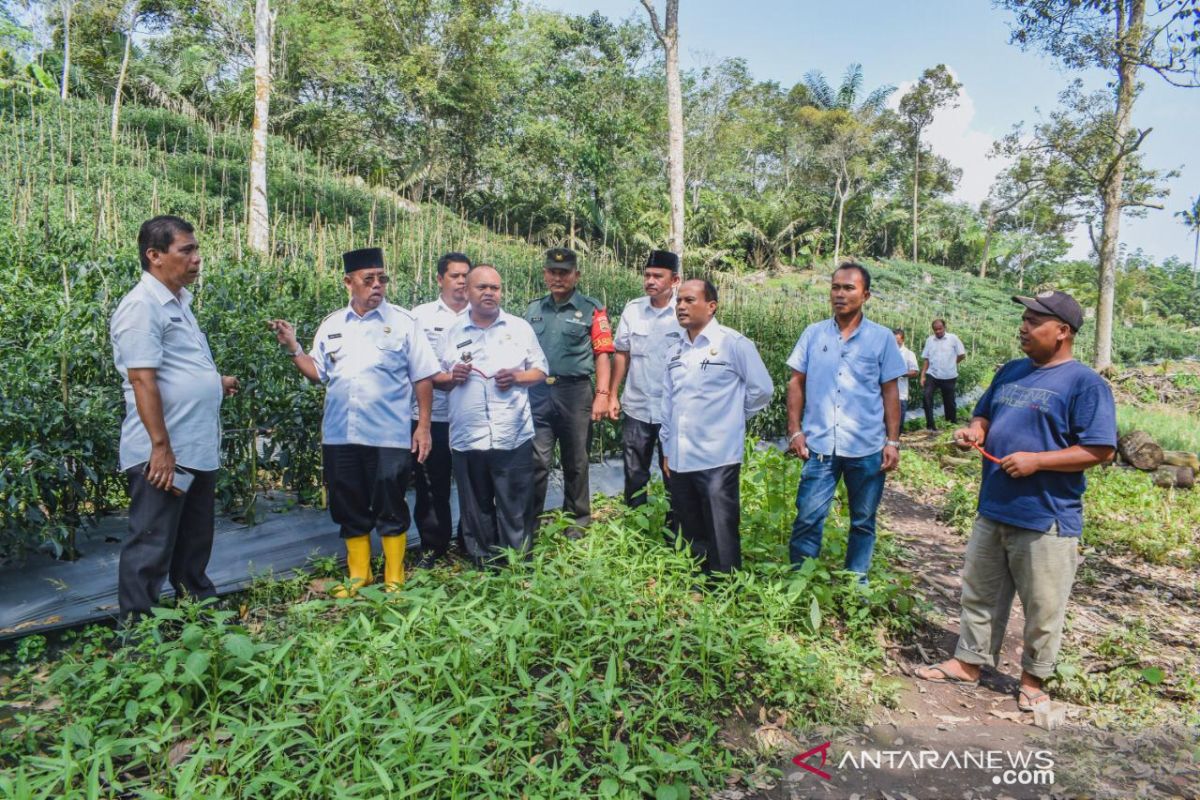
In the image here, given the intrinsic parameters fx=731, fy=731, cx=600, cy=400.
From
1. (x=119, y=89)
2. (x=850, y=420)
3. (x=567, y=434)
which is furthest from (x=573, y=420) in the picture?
(x=119, y=89)

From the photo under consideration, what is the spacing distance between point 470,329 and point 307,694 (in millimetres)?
2103

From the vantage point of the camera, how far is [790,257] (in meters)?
33.3

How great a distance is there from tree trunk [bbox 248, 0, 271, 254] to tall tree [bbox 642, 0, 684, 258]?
5688 millimetres

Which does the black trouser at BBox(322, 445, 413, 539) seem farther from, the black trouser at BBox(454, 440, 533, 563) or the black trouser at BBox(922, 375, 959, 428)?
the black trouser at BBox(922, 375, 959, 428)

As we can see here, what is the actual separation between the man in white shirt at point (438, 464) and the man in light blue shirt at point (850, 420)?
1.99 m

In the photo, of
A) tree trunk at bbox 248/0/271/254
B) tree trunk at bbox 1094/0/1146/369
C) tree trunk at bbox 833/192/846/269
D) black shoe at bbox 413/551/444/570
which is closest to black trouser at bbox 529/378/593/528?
black shoe at bbox 413/551/444/570

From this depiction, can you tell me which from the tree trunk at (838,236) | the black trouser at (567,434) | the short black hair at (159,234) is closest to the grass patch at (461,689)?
the black trouser at (567,434)

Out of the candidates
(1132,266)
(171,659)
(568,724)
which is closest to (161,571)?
(171,659)

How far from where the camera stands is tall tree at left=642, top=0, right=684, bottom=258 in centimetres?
1085

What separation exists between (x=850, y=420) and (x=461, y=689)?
7.53 feet

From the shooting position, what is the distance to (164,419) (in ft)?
9.84

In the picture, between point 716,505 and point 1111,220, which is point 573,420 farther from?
point 1111,220

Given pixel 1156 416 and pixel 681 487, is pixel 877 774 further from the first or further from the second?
pixel 1156 416

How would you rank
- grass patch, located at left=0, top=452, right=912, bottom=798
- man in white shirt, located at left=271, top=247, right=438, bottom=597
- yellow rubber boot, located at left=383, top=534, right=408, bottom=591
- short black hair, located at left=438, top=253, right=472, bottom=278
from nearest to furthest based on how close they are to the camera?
grass patch, located at left=0, top=452, right=912, bottom=798 → man in white shirt, located at left=271, top=247, right=438, bottom=597 → yellow rubber boot, located at left=383, top=534, right=408, bottom=591 → short black hair, located at left=438, top=253, right=472, bottom=278
